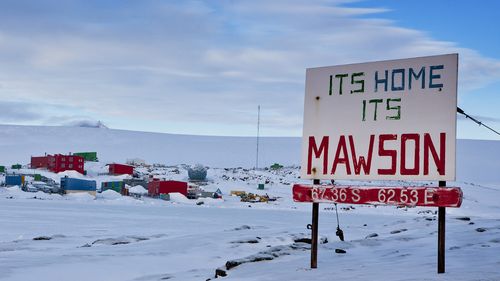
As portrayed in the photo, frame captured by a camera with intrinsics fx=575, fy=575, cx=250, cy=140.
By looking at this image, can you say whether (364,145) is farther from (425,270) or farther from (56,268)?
(56,268)

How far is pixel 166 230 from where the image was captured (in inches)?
967

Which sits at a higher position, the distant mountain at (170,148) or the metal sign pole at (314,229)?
the distant mountain at (170,148)

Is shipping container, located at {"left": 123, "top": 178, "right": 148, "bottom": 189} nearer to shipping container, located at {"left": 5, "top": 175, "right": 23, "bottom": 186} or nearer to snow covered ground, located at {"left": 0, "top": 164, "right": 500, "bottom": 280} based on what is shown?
shipping container, located at {"left": 5, "top": 175, "right": 23, "bottom": 186}

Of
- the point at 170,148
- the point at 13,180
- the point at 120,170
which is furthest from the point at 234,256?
the point at 170,148

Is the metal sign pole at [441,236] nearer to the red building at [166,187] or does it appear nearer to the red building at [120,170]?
the red building at [166,187]

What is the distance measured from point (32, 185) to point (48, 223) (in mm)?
31062

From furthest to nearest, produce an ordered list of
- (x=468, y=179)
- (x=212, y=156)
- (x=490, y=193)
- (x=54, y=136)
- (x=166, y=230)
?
(x=54, y=136)
(x=212, y=156)
(x=468, y=179)
(x=490, y=193)
(x=166, y=230)

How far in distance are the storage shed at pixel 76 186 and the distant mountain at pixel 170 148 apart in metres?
58.8

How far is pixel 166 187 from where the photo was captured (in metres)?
56.5

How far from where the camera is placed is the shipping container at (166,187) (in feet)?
185

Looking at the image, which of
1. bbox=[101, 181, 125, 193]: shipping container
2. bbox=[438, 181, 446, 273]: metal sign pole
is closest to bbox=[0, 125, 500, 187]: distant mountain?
bbox=[101, 181, 125, 193]: shipping container

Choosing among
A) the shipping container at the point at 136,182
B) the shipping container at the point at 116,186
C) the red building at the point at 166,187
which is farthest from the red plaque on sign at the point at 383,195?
the shipping container at the point at 136,182

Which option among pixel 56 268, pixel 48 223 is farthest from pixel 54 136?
pixel 56 268

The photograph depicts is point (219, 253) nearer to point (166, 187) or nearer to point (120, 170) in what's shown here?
point (166, 187)
